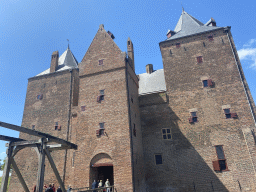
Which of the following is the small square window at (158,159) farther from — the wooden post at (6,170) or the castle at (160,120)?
the wooden post at (6,170)

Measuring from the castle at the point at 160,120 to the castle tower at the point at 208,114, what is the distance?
0.28 feet

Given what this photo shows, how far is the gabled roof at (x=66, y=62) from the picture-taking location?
2595cm

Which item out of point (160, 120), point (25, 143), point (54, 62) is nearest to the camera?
point (25, 143)

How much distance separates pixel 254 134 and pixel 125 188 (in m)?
12.7

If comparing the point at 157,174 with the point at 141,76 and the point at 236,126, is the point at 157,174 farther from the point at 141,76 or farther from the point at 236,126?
the point at 141,76

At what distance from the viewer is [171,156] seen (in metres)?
18.7

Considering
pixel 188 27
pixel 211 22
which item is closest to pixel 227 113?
pixel 211 22

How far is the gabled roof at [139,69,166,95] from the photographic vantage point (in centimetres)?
2342

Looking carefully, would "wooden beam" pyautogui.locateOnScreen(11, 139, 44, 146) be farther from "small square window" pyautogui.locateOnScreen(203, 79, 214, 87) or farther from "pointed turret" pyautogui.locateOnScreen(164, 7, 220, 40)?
"pointed turret" pyautogui.locateOnScreen(164, 7, 220, 40)

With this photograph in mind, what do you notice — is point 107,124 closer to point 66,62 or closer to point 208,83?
point 208,83

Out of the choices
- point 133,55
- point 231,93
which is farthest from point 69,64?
point 231,93

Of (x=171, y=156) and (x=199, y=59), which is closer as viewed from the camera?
(x=171, y=156)

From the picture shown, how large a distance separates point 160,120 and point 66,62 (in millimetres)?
16065

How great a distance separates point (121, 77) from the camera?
742 inches
